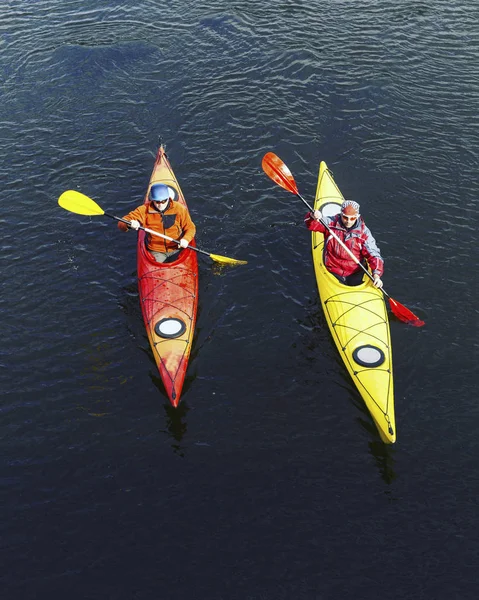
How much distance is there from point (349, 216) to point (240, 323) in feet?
10.5

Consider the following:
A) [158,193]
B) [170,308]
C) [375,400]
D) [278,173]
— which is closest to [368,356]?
[375,400]

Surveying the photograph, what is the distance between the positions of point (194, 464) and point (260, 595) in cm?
240

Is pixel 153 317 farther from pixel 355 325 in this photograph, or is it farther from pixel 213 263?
pixel 355 325

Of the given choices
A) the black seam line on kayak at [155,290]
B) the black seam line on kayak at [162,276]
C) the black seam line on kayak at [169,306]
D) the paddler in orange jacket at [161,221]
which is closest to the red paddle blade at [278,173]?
the paddler in orange jacket at [161,221]

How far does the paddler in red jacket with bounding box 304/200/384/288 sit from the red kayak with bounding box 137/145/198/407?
2866 mm

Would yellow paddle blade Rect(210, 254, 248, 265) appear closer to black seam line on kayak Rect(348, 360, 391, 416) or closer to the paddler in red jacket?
the paddler in red jacket

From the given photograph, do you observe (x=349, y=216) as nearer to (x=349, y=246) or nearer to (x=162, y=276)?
(x=349, y=246)

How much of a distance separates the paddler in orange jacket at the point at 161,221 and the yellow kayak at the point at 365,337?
3.03 metres

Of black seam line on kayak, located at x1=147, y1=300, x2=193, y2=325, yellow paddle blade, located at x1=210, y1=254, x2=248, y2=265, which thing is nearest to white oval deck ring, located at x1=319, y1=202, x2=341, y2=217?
yellow paddle blade, located at x1=210, y1=254, x2=248, y2=265

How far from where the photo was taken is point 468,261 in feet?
44.8

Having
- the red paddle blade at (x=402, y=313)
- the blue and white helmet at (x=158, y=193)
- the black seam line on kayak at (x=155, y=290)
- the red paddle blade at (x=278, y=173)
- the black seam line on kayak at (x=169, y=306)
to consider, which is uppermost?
the red paddle blade at (x=278, y=173)

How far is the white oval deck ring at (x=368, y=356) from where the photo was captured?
440 inches

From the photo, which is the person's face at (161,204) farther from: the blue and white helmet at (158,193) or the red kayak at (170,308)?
the red kayak at (170,308)

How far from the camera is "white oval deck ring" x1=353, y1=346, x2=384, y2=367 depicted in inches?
440
